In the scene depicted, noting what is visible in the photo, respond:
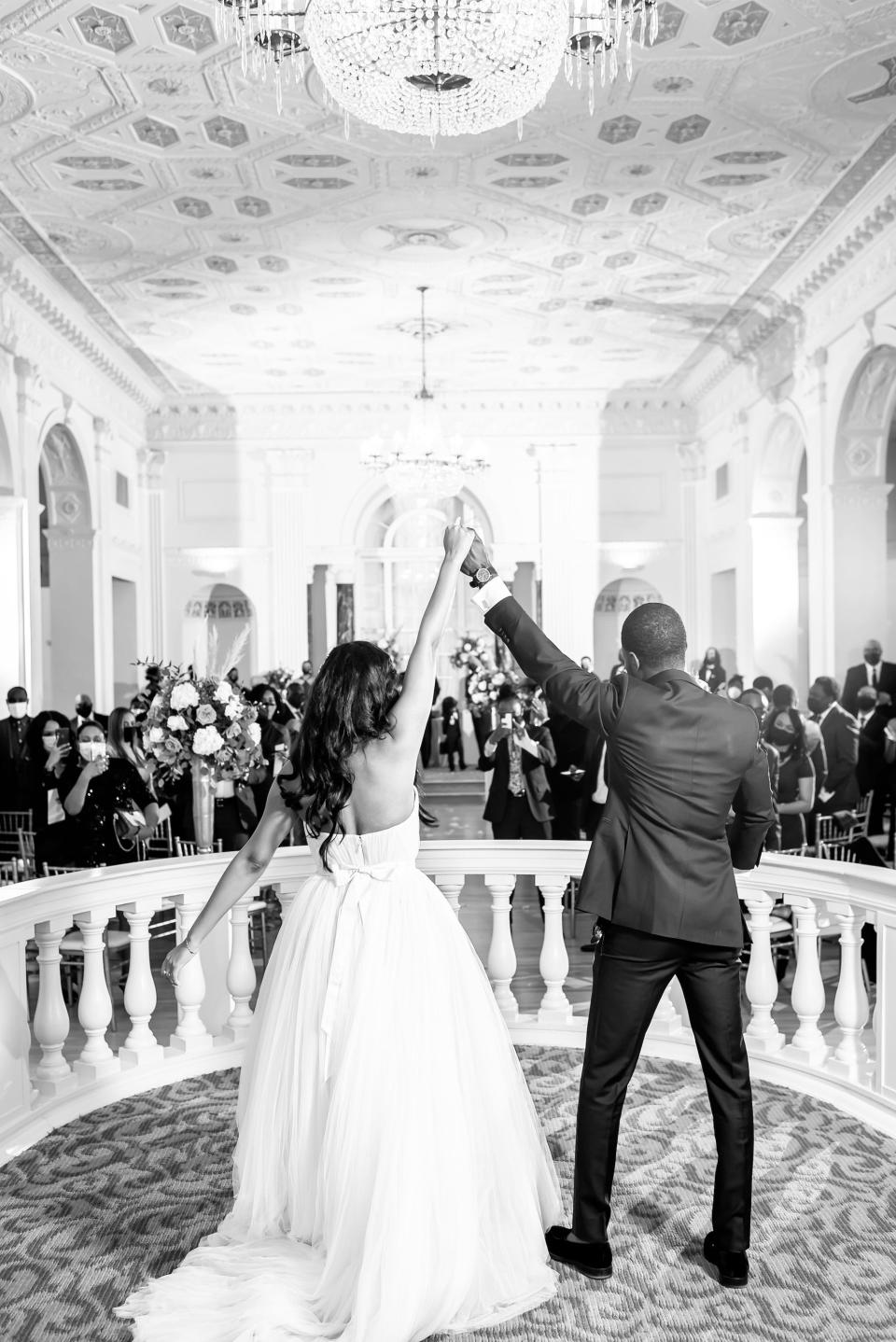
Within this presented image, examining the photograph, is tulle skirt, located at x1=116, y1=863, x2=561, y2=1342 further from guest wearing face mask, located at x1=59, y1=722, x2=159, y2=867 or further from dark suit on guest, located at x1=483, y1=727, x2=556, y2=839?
dark suit on guest, located at x1=483, y1=727, x2=556, y2=839

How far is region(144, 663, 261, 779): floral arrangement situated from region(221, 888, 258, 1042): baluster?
3.90 ft

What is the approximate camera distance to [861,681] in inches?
495

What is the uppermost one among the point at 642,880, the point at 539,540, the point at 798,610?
the point at 539,540

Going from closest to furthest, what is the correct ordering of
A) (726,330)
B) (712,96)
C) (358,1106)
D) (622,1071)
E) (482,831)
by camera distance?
(358,1106), (622,1071), (712,96), (482,831), (726,330)

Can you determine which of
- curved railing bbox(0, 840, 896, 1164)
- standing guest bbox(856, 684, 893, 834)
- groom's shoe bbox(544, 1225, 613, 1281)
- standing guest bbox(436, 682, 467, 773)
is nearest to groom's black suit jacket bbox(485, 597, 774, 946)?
groom's shoe bbox(544, 1225, 613, 1281)

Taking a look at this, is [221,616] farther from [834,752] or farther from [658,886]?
[658,886]

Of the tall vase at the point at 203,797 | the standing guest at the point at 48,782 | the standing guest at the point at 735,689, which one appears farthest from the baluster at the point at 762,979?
the standing guest at the point at 735,689

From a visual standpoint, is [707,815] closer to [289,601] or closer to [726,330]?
[726,330]

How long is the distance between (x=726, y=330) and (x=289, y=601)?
805 cm

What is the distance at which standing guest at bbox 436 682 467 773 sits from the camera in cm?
1855

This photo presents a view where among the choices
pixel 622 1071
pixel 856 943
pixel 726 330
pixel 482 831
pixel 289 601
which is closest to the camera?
pixel 622 1071

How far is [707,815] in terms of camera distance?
301 centimetres

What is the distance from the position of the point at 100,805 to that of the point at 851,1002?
3.78m

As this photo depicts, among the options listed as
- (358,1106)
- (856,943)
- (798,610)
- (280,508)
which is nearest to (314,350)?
(280,508)
